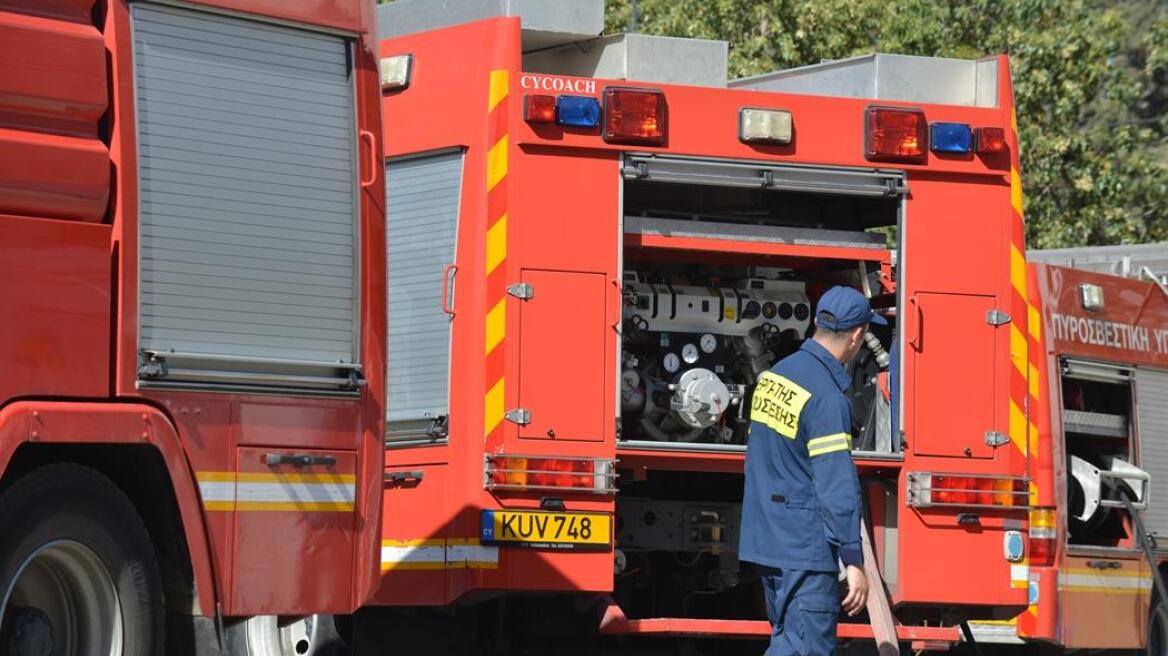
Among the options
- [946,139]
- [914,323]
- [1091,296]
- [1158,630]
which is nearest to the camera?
[914,323]

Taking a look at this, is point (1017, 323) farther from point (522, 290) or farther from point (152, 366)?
point (152, 366)

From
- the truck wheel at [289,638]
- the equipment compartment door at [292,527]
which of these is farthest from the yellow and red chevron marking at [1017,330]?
the equipment compartment door at [292,527]

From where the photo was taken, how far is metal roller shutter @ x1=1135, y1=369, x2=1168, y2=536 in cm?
1239

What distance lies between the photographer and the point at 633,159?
8.62m

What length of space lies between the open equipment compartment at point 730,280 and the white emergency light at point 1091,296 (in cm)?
280

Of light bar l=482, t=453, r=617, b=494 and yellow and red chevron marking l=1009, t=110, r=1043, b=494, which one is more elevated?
yellow and red chevron marking l=1009, t=110, r=1043, b=494

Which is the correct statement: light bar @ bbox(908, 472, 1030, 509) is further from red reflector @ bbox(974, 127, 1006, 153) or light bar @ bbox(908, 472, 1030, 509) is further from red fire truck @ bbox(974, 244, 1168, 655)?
red fire truck @ bbox(974, 244, 1168, 655)

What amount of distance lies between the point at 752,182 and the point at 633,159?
0.53m

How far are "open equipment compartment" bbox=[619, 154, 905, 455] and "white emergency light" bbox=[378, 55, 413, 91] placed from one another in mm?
1115

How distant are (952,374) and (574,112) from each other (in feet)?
6.84

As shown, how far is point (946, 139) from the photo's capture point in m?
9.07

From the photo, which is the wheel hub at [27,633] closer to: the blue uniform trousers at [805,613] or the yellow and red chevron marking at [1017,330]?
the blue uniform trousers at [805,613]

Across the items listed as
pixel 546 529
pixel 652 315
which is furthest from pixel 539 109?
pixel 546 529

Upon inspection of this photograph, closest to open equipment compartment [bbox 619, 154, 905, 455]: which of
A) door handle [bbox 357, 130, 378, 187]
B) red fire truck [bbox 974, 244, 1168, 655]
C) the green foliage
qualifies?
door handle [bbox 357, 130, 378, 187]
